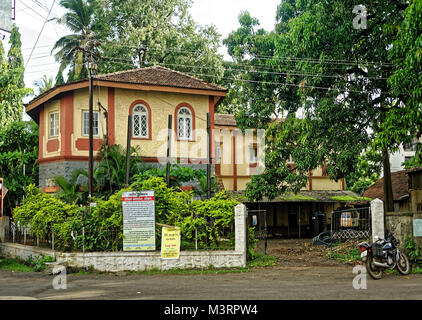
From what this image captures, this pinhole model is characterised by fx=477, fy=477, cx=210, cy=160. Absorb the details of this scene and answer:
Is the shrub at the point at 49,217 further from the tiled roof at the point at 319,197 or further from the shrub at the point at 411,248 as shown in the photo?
the tiled roof at the point at 319,197

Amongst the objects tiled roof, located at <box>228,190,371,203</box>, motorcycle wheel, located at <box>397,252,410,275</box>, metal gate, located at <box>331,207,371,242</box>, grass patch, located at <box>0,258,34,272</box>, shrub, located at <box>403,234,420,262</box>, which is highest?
tiled roof, located at <box>228,190,371,203</box>

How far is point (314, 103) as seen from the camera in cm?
1970

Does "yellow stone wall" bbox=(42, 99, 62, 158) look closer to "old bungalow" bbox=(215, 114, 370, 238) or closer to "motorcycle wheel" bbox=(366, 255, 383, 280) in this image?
"old bungalow" bbox=(215, 114, 370, 238)

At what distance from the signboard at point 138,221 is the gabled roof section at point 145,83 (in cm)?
889

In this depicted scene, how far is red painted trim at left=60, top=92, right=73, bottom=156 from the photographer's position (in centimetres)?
→ 2161

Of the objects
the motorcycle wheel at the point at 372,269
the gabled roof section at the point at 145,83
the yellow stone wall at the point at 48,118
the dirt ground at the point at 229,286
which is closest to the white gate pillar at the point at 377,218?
the dirt ground at the point at 229,286

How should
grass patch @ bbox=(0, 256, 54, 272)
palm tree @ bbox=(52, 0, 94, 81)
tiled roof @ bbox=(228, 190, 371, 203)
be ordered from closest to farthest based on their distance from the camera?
1. grass patch @ bbox=(0, 256, 54, 272)
2. tiled roof @ bbox=(228, 190, 371, 203)
3. palm tree @ bbox=(52, 0, 94, 81)

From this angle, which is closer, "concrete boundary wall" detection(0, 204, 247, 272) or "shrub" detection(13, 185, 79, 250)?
"concrete boundary wall" detection(0, 204, 247, 272)

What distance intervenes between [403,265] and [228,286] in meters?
4.93

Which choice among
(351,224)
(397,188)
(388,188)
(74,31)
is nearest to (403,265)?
(351,224)

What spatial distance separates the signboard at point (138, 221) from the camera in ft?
47.4

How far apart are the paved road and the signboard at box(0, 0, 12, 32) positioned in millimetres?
8428

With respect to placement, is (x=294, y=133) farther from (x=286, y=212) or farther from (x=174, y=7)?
(x=174, y=7)

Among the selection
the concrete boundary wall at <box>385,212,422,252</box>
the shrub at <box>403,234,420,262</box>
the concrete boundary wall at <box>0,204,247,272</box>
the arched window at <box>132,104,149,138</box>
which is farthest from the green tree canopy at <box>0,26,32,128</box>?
the shrub at <box>403,234,420,262</box>
